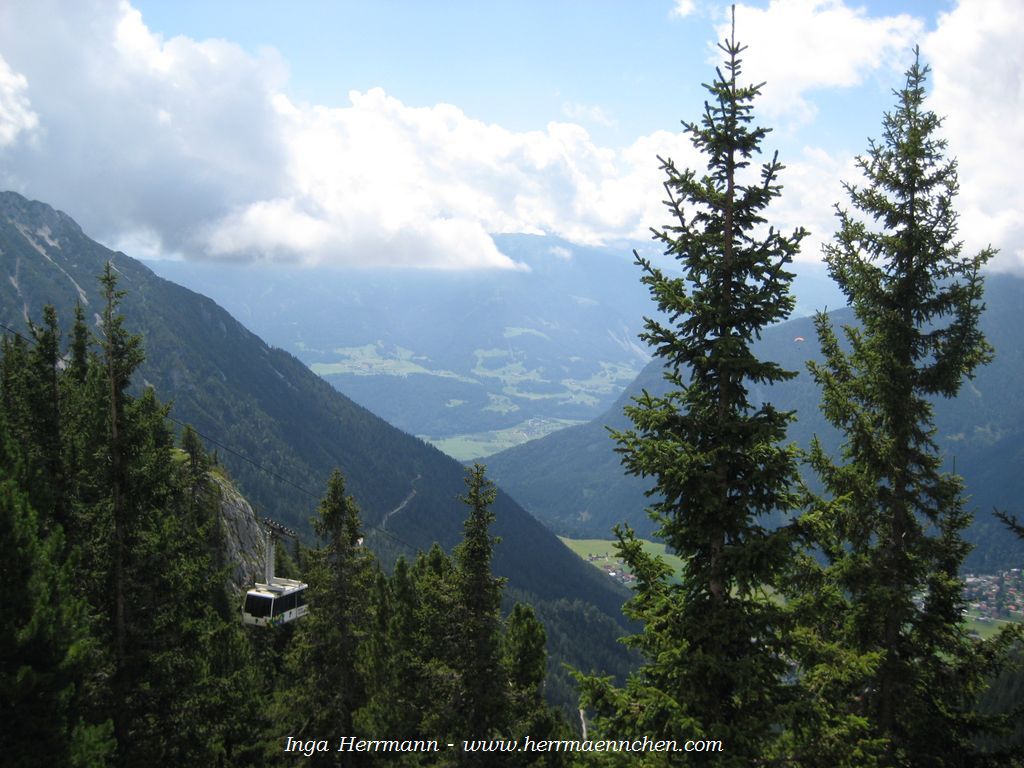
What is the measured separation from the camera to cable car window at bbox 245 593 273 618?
145 feet

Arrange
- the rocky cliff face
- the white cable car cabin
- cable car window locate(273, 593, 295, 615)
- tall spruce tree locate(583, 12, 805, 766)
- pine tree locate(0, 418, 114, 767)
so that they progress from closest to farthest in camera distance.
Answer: tall spruce tree locate(583, 12, 805, 766), pine tree locate(0, 418, 114, 767), the white cable car cabin, cable car window locate(273, 593, 295, 615), the rocky cliff face

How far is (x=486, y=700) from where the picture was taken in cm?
2159

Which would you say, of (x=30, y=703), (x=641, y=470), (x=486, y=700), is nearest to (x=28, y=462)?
(x=30, y=703)

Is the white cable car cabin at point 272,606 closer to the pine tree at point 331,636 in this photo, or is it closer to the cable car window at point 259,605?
the cable car window at point 259,605

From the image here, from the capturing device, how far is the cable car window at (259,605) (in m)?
44.3

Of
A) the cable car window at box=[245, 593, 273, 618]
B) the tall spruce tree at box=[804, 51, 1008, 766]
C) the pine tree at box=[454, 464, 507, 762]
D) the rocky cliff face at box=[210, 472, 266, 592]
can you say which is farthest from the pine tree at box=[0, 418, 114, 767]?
the rocky cliff face at box=[210, 472, 266, 592]

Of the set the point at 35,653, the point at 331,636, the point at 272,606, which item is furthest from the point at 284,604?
the point at 35,653

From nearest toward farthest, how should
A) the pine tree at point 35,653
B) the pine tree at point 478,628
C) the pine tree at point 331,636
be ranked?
the pine tree at point 35,653 < the pine tree at point 478,628 < the pine tree at point 331,636

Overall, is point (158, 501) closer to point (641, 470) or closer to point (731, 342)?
point (641, 470)

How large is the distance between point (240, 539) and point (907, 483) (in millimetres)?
57064

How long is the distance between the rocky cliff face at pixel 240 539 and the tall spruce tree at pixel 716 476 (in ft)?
159

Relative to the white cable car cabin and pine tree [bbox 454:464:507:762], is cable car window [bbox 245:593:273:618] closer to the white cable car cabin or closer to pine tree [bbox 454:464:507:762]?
the white cable car cabin

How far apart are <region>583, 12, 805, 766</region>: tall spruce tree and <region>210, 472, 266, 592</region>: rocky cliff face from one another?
159 ft

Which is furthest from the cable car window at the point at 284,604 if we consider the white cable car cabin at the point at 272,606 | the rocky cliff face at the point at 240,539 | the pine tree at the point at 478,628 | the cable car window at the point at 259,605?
the pine tree at the point at 478,628
